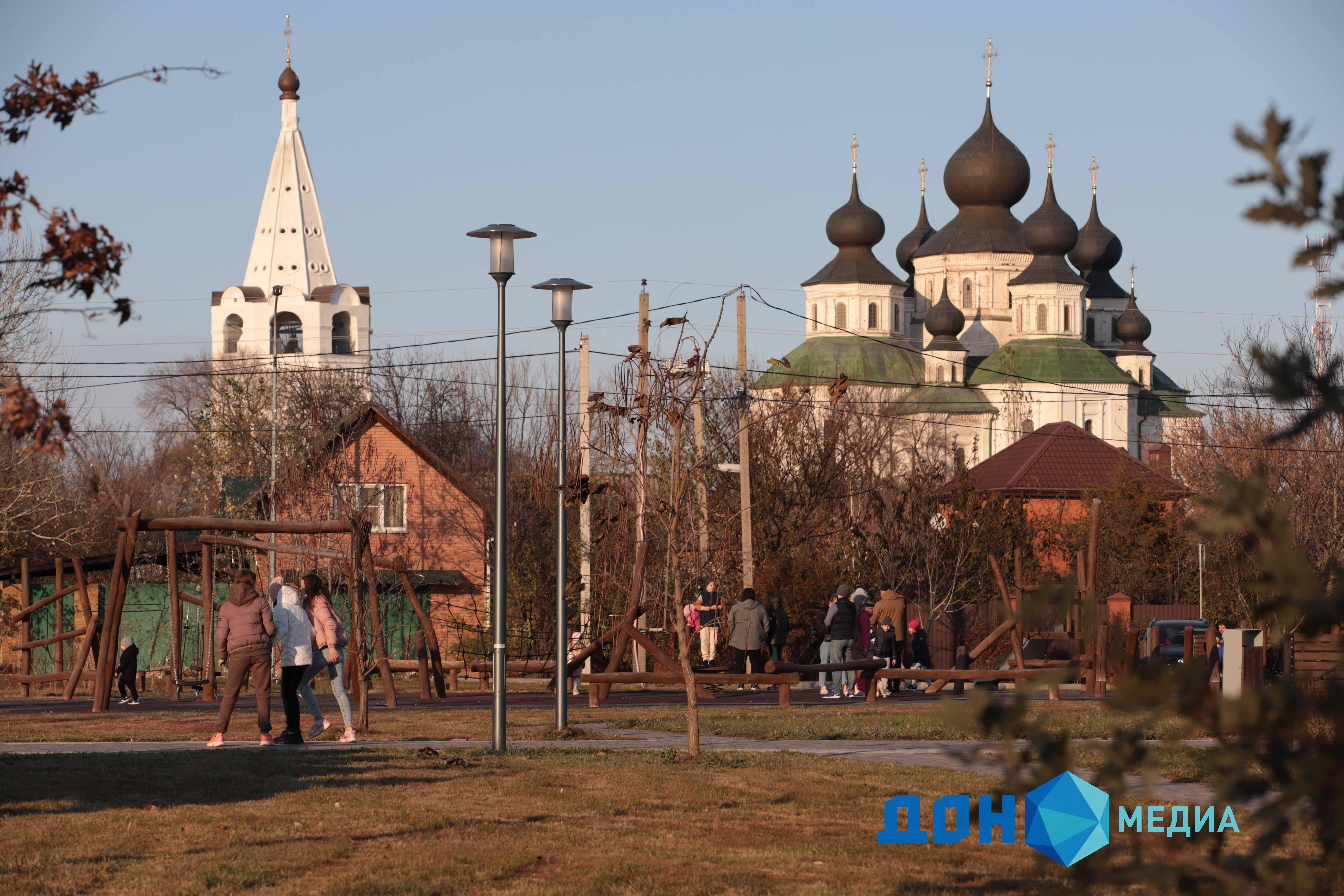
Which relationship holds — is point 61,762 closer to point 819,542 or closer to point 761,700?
point 761,700

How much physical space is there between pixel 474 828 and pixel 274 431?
3557 centimetres

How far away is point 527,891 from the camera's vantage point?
7.78 meters

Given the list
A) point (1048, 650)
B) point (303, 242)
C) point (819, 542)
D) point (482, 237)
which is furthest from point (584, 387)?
point (303, 242)

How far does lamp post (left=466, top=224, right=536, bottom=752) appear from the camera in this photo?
A: 47.0 ft

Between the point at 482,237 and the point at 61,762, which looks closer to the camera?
the point at 61,762

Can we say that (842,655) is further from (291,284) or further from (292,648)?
(291,284)

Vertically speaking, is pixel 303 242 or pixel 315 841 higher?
pixel 303 242

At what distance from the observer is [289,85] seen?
90.5m

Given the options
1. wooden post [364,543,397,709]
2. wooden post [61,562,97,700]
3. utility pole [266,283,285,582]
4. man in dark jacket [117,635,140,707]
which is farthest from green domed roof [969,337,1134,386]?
wooden post [364,543,397,709]

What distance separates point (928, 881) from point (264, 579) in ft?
96.3

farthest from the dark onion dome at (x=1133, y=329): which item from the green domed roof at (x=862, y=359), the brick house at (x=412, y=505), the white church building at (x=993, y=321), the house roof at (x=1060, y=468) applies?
the brick house at (x=412, y=505)

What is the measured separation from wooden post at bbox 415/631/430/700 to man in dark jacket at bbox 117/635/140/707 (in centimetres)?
396

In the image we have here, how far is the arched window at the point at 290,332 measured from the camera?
276 feet

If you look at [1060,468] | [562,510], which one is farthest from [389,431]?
[1060,468]
